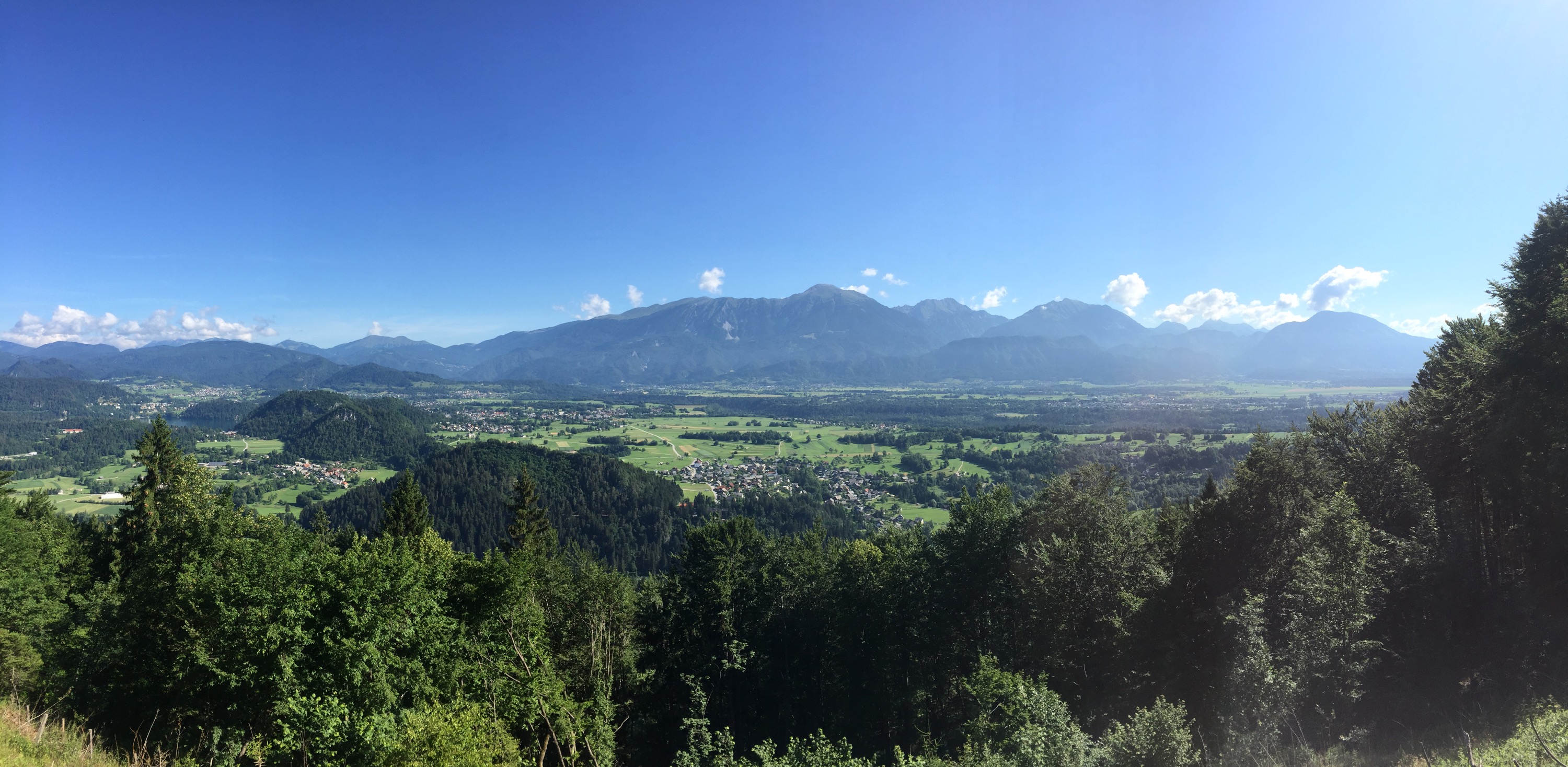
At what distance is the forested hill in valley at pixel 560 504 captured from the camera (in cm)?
8169

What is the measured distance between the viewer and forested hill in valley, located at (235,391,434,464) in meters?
151

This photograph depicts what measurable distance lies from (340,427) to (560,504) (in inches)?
4460

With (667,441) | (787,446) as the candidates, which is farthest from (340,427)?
(787,446)

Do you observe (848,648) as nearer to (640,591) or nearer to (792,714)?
(792,714)

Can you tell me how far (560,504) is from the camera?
91.0 metres

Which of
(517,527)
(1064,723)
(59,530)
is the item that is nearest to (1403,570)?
(1064,723)

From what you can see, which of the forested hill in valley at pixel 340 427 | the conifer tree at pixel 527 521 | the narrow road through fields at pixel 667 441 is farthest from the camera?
the forested hill in valley at pixel 340 427

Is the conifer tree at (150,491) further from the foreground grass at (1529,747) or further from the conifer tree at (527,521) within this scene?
the foreground grass at (1529,747)

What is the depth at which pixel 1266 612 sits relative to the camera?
627 inches

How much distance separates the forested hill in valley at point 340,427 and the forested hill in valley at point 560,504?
54.0m

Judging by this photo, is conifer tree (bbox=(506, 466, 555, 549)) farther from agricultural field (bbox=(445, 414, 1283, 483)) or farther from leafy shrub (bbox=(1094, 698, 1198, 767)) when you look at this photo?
agricultural field (bbox=(445, 414, 1283, 483))

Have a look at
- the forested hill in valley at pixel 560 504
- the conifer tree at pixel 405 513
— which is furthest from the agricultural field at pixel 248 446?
the conifer tree at pixel 405 513

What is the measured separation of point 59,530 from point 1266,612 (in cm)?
5030

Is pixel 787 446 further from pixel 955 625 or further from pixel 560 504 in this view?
pixel 955 625
